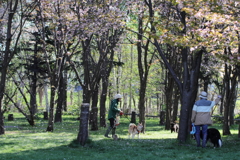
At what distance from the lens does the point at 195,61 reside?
11.4 metres

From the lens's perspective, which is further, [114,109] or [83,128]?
[114,109]

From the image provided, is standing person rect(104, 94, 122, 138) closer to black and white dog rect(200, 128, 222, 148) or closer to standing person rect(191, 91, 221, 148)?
standing person rect(191, 91, 221, 148)

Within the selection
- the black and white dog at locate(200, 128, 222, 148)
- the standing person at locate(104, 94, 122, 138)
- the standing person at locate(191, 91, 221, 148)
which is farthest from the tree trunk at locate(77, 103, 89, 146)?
the black and white dog at locate(200, 128, 222, 148)

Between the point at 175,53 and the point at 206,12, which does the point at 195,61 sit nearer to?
the point at 206,12

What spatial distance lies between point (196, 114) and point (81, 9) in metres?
8.51

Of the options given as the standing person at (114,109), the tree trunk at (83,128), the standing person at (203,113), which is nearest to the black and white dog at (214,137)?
the standing person at (203,113)

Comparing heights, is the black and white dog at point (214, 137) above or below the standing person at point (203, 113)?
below

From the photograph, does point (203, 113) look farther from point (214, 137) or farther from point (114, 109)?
point (114, 109)

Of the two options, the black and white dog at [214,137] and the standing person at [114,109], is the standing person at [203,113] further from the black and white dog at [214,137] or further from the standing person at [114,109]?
the standing person at [114,109]

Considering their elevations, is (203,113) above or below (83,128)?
above

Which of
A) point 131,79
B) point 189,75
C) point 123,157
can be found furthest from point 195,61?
point 131,79

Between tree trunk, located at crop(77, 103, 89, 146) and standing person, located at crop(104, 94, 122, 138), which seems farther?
standing person, located at crop(104, 94, 122, 138)

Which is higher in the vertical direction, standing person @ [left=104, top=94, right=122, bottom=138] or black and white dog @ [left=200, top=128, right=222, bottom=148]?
standing person @ [left=104, top=94, right=122, bottom=138]

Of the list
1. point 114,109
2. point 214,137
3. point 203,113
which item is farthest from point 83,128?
→ point 214,137
